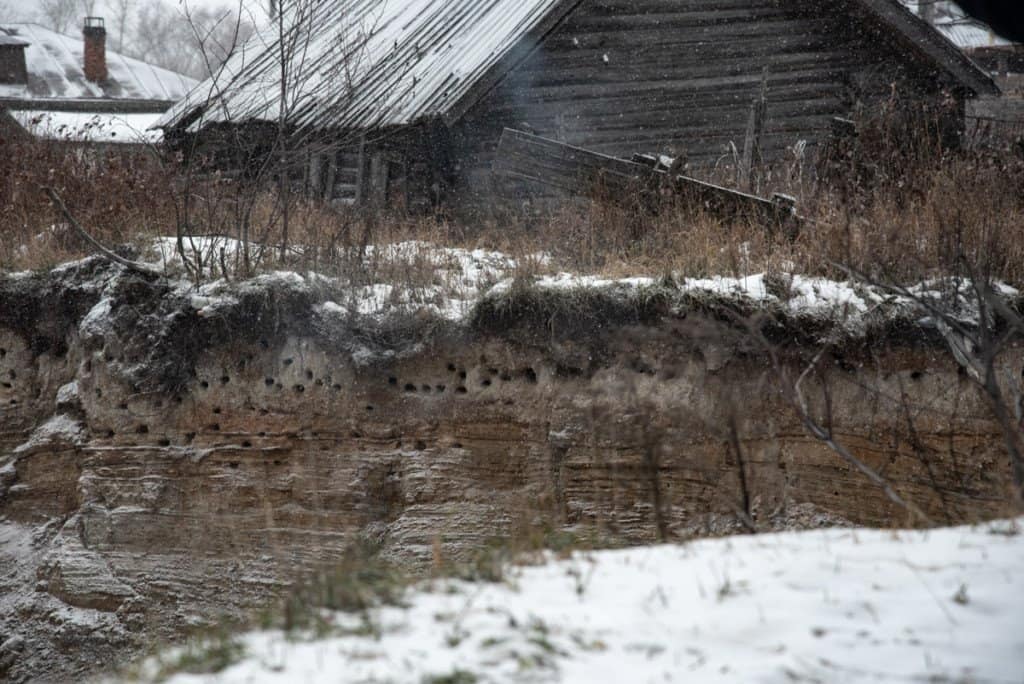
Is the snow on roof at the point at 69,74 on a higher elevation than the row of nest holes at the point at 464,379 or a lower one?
higher

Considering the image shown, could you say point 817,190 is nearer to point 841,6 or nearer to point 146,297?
point 841,6

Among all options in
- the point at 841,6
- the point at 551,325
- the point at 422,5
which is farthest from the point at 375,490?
the point at 422,5

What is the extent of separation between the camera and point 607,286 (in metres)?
8.29

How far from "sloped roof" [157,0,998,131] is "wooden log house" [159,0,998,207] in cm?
3

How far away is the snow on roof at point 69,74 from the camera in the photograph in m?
30.5

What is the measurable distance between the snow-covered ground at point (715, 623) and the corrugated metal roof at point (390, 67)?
7.45 metres

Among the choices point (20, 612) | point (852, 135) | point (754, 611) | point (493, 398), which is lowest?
point (20, 612)

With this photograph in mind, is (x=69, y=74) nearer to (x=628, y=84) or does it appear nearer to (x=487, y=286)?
(x=628, y=84)

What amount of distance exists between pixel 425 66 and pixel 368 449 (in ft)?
21.0

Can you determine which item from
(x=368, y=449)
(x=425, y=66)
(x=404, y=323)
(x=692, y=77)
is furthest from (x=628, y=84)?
(x=368, y=449)

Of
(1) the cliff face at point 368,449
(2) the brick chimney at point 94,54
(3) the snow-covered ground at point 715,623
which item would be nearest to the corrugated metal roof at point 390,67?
(1) the cliff face at point 368,449

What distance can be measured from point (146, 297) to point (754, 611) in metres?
6.46

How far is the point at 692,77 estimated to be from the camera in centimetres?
1334

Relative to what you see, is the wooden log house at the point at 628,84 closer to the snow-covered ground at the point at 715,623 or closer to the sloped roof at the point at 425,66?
the sloped roof at the point at 425,66
